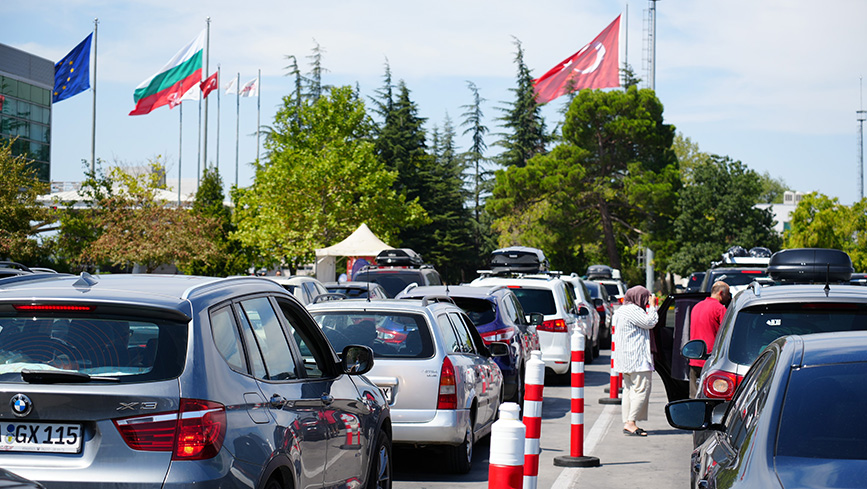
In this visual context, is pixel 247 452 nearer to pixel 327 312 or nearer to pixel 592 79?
pixel 327 312

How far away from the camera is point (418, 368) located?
350 inches

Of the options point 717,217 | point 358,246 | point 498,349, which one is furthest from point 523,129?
point 498,349

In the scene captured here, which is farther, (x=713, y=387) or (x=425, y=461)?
(x=425, y=461)

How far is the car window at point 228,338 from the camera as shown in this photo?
4535 mm

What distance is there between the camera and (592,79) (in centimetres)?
4359

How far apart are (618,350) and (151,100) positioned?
32110mm

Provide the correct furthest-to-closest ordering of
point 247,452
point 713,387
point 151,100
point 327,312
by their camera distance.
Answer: point 151,100 → point 327,312 → point 713,387 → point 247,452

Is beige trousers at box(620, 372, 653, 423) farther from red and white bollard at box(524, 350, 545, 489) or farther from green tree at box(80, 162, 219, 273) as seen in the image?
green tree at box(80, 162, 219, 273)

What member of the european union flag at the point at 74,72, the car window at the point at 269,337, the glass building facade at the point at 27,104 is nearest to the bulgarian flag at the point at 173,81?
the european union flag at the point at 74,72

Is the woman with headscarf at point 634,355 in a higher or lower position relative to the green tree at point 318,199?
lower

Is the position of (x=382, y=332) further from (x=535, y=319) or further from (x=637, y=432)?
(x=535, y=319)

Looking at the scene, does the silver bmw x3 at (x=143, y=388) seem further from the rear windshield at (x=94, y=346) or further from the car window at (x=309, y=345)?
the car window at (x=309, y=345)

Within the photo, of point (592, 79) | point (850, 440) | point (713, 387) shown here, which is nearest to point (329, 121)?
point (592, 79)

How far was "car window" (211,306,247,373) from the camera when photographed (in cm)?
454
